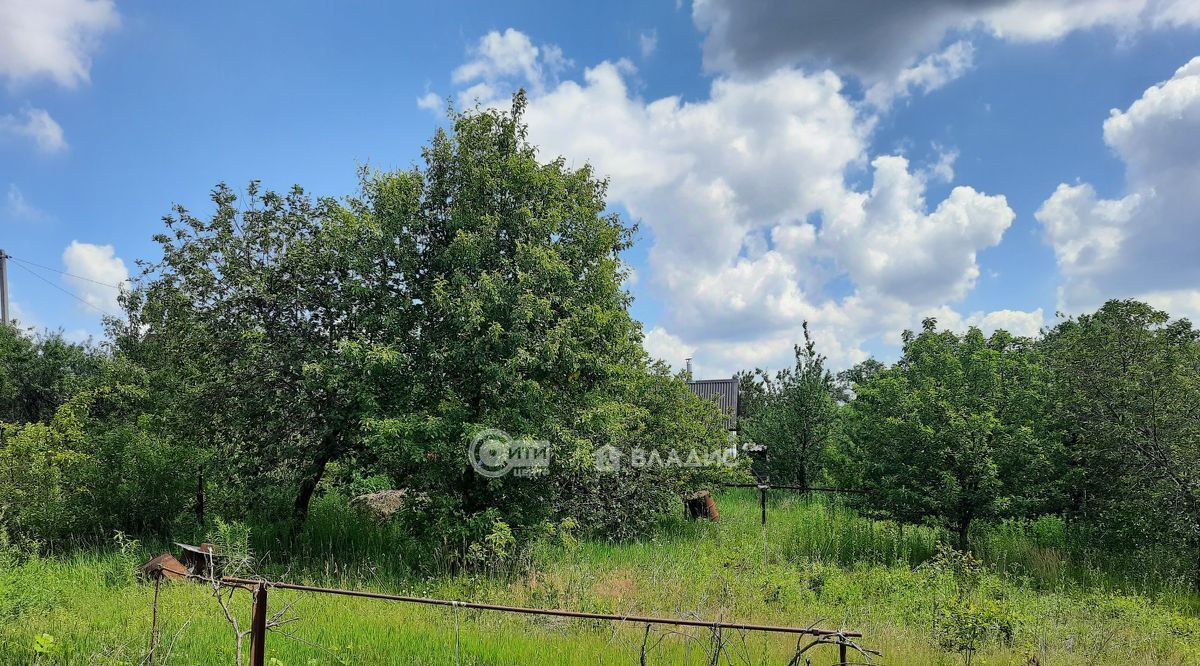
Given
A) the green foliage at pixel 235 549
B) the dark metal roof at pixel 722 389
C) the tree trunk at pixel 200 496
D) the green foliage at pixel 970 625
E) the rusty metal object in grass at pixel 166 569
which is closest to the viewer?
the green foliage at pixel 970 625

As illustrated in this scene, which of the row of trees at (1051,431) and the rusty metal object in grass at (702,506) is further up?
the row of trees at (1051,431)

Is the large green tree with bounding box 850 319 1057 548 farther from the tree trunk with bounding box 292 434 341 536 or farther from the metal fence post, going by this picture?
the metal fence post

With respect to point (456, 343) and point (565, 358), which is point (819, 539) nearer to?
point (565, 358)

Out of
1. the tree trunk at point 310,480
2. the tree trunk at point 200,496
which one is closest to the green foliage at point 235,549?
the tree trunk at point 310,480

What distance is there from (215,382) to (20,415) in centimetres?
2687

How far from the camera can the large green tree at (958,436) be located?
33.0 ft

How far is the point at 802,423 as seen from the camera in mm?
16984

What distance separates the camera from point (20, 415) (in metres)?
26.8

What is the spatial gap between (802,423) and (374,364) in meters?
12.8

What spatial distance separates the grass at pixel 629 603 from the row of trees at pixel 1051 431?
1041 millimetres

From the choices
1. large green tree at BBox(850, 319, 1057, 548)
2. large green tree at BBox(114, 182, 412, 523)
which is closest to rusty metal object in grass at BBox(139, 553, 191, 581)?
large green tree at BBox(114, 182, 412, 523)

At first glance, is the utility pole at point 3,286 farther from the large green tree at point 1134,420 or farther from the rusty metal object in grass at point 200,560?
the large green tree at point 1134,420
